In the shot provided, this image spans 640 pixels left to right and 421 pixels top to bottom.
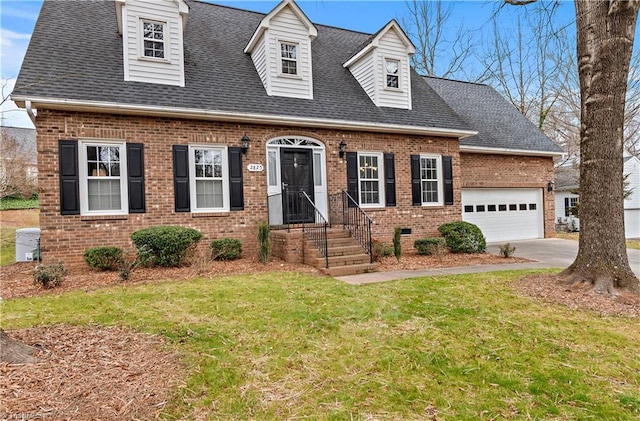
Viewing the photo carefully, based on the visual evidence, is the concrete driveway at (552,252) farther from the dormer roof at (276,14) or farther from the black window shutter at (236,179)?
the dormer roof at (276,14)

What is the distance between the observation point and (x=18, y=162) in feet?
61.7

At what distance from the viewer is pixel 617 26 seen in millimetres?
5809

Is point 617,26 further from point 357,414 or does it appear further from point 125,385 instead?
point 125,385

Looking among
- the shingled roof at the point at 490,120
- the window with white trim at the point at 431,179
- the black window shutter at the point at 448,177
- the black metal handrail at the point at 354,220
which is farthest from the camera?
the shingled roof at the point at 490,120

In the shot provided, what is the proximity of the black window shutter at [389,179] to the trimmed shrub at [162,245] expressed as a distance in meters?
5.88

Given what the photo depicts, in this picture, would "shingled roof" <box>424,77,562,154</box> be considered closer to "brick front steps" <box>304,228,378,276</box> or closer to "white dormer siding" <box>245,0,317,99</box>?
"white dormer siding" <box>245,0,317,99</box>

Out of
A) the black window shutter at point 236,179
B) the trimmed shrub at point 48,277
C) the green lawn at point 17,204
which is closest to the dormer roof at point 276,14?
the black window shutter at point 236,179

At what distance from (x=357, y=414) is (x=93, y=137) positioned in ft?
27.5

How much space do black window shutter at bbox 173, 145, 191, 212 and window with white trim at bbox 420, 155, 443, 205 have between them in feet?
23.7

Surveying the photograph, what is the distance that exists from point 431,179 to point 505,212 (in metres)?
4.78

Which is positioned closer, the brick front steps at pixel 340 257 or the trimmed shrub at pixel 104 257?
the trimmed shrub at pixel 104 257

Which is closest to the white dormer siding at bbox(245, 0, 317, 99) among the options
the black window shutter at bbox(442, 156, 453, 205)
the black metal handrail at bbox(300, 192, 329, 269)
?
the black metal handrail at bbox(300, 192, 329, 269)

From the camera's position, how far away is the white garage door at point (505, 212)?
14008 mm

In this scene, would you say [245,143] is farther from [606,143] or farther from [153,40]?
[606,143]
